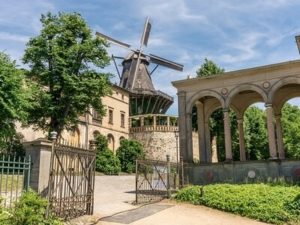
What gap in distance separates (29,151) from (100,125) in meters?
31.6

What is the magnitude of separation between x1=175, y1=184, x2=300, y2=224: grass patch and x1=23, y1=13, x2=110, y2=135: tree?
13.4 meters

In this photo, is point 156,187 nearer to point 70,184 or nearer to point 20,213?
point 70,184

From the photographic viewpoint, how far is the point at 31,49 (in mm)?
26141

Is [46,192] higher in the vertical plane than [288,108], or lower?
lower

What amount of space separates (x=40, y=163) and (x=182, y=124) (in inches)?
491

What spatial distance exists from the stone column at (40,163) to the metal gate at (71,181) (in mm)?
131

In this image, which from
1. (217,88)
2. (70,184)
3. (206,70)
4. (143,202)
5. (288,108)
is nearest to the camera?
(70,184)

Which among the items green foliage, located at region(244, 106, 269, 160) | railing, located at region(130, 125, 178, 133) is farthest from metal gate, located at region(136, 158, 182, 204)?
railing, located at region(130, 125, 178, 133)

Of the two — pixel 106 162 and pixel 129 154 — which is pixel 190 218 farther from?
pixel 129 154

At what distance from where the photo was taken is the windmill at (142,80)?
50531 millimetres

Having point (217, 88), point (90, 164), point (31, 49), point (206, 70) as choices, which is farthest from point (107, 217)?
point (206, 70)

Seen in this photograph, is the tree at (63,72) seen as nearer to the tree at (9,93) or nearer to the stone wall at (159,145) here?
the tree at (9,93)

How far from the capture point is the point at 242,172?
18625mm

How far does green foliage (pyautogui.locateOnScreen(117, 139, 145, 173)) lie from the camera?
119 ft
